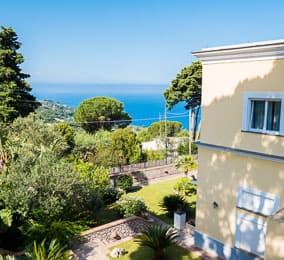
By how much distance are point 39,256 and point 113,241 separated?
185 inches

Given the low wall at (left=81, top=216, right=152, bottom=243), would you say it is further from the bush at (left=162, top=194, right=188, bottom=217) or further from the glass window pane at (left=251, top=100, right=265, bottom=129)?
the glass window pane at (left=251, top=100, right=265, bottom=129)

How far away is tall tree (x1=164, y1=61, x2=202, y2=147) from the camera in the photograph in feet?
89.8

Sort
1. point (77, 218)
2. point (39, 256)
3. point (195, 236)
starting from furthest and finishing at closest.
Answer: point (77, 218), point (195, 236), point (39, 256)

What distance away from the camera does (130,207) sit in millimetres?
14289

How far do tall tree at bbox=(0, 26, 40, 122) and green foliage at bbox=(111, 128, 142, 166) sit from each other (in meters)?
9.46

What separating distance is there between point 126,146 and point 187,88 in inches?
370

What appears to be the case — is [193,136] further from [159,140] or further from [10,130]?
[10,130]

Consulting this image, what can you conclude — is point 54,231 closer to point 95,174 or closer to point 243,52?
point 95,174

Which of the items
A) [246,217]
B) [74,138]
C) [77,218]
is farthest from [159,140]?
[246,217]

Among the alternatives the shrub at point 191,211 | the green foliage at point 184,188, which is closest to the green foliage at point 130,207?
the shrub at point 191,211

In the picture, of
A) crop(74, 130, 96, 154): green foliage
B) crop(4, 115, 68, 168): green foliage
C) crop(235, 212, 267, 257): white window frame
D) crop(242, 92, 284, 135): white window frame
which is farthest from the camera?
crop(74, 130, 96, 154): green foliage

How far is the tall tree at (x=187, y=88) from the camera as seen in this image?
27380 millimetres

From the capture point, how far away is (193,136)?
32.4m

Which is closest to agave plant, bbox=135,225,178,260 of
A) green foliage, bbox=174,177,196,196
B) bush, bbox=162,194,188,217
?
bush, bbox=162,194,188,217
